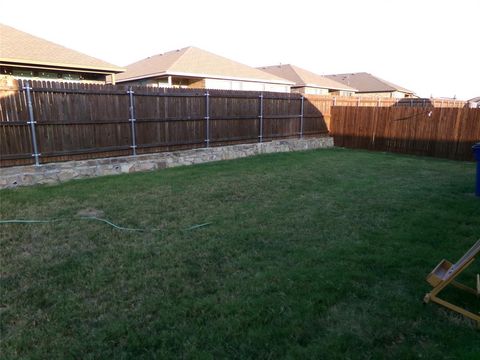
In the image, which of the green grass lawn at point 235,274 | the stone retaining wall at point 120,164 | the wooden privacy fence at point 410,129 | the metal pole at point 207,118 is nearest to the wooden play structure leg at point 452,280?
the green grass lawn at point 235,274

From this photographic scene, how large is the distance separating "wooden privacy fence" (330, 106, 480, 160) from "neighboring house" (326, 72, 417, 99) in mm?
25682

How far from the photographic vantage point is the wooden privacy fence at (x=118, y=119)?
6.77 m

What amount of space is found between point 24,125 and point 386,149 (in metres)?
11.7

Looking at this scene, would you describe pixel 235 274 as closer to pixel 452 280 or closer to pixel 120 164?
pixel 452 280

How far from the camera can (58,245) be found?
3.98 meters

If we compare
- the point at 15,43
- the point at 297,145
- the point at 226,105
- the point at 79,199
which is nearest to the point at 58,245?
the point at 79,199

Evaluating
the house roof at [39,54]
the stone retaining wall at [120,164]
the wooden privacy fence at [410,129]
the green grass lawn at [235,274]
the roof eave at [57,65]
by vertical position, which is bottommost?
the green grass lawn at [235,274]

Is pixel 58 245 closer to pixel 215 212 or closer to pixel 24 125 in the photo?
pixel 215 212

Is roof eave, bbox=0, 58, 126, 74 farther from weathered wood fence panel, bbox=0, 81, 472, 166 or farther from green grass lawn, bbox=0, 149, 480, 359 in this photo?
green grass lawn, bbox=0, 149, 480, 359

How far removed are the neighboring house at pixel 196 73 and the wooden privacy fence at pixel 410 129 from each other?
9.26m

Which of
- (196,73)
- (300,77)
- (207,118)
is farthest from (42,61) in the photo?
(300,77)

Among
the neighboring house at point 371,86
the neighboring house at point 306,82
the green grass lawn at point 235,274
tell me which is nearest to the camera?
the green grass lawn at point 235,274

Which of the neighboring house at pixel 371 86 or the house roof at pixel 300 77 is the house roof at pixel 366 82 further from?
the house roof at pixel 300 77

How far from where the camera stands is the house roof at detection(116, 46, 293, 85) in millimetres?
19686
